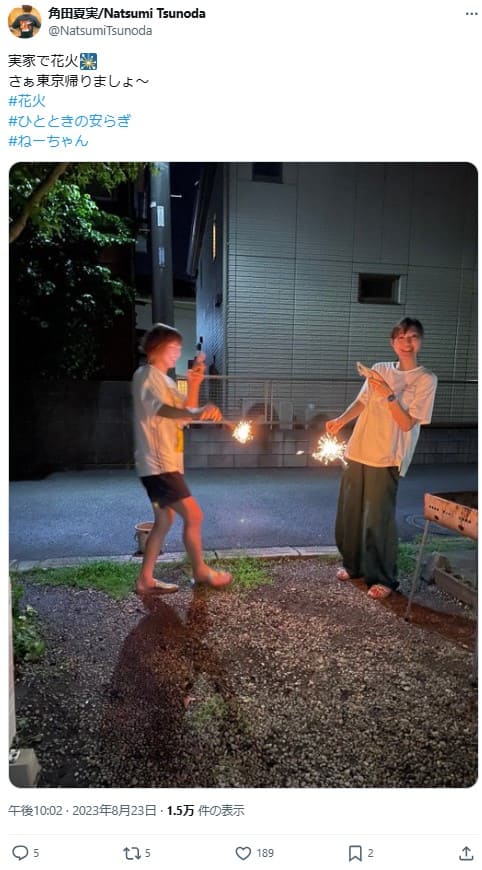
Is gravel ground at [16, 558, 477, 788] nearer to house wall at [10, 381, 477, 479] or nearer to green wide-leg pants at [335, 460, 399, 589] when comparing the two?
green wide-leg pants at [335, 460, 399, 589]

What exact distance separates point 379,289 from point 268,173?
9.30ft

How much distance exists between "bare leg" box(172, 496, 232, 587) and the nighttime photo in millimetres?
20

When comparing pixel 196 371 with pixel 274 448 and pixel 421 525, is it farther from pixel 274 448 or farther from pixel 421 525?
pixel 274 448

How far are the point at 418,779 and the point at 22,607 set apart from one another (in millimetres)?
2581

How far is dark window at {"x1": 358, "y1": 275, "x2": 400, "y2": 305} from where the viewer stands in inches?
301

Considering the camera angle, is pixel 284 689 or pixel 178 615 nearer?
pixel 284 689

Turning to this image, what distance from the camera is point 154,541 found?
2717 millimetres

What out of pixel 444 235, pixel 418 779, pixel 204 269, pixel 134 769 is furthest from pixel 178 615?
pixel 204 269

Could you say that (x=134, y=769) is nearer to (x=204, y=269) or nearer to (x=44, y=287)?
(x=44, y=287)

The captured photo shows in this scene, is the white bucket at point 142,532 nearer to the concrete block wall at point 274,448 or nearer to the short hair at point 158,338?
the short hair at point 158,338

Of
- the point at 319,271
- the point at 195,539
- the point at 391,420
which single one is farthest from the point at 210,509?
the point at 319,271

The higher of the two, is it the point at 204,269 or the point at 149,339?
the point at 204,269

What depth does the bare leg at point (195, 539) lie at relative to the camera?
8.30 ft

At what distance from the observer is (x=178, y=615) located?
296 cm
